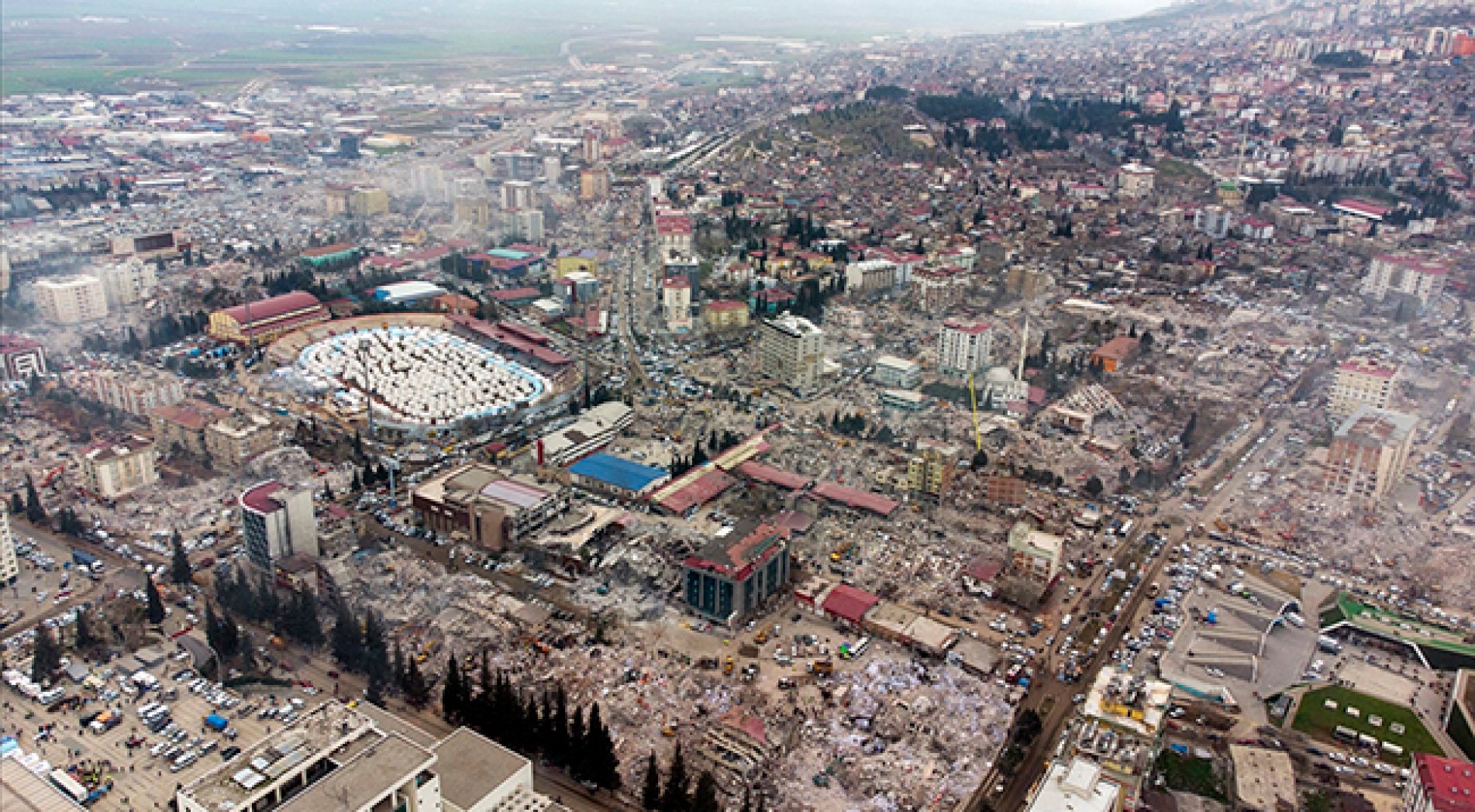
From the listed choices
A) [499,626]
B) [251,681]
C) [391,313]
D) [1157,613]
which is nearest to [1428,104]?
[1157,613]

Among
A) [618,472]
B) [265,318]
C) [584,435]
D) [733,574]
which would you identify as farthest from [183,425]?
[733,574]

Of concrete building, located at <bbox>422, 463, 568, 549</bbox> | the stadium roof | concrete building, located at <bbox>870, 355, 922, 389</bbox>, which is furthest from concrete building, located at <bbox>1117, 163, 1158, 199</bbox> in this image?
concrete building, located at <bbox>422, 463, 568, 549</bbox>

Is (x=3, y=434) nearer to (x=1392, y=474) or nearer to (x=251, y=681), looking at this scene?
(x=251, y=681)

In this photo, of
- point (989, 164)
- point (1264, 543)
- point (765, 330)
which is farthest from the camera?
point (989, 164)

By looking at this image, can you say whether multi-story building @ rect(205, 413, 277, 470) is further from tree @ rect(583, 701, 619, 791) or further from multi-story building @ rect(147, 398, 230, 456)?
tree @ rect(583, 701, 619, 791)

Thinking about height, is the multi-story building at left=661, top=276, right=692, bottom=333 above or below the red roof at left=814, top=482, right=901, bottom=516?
above

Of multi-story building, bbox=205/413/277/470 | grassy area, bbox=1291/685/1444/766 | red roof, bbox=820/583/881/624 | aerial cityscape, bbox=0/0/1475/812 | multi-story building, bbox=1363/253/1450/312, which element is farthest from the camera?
multi-story building, bbox=1363/253/1450/312
